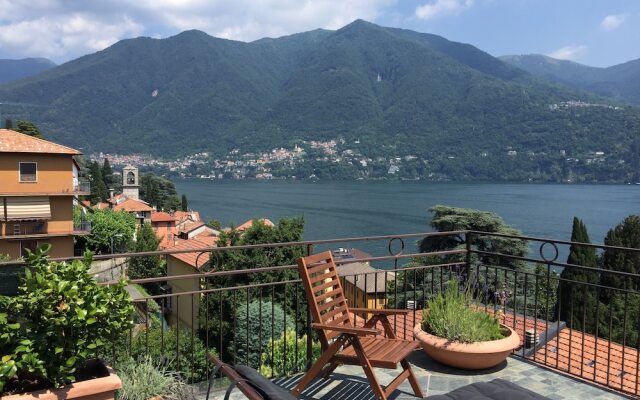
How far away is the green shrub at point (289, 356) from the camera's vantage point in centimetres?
471

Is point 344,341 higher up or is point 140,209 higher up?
point 344,341

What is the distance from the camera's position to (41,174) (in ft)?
104

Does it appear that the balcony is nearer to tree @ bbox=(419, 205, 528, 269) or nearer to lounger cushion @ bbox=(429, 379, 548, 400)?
tree @ bbox=(419, 205, 528, 269)

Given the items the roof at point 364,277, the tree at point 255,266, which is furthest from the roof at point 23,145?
the roof at point 364,277

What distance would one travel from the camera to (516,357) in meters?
4.63

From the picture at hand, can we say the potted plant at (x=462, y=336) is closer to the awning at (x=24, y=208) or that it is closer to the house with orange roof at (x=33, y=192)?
the house with orange roof at (x=33, y=192)

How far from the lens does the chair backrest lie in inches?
138

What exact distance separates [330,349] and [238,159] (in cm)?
18770

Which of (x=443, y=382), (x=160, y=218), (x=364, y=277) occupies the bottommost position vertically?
(x=160, y=218)

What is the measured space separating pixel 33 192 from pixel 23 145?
9.85 feet

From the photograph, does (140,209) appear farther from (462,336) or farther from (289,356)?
(462,336)

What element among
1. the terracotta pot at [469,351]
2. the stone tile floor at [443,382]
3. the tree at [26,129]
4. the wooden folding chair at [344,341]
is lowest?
the stone tile floor at [443,382]

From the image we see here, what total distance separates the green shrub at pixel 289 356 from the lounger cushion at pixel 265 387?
2520mm

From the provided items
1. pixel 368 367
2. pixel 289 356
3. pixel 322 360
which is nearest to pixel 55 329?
pixel 322 360
